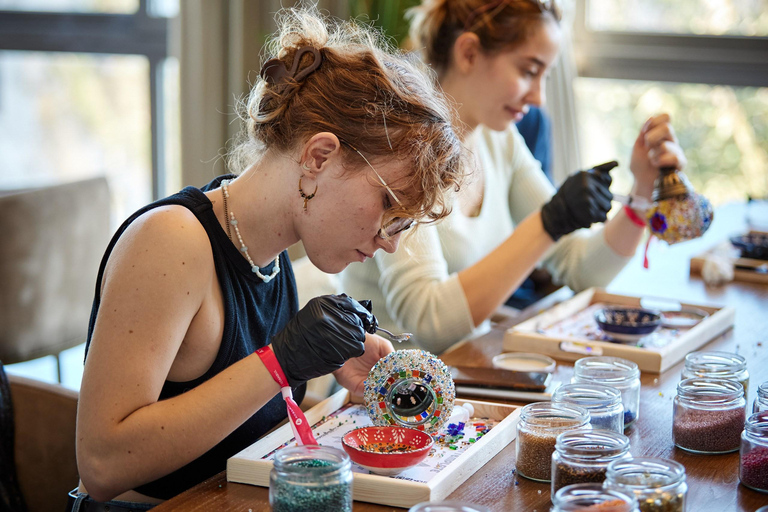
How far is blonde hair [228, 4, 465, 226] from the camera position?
3.43 ft

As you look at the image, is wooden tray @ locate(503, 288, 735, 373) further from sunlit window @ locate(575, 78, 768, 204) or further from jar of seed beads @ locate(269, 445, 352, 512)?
sunlit window @ locate(575, 78, 768, 204)

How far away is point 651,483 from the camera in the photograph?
761 millimetres

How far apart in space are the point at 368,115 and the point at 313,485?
493mm

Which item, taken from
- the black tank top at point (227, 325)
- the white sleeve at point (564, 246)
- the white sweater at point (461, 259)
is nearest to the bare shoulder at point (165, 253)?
the black tank top at point (227, 325)

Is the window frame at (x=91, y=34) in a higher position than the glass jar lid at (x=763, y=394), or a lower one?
higher

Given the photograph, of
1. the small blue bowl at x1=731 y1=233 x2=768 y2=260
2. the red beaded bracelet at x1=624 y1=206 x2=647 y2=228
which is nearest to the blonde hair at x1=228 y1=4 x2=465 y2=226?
the red beaded bracelet at x1=624 y1=206 x2=647 y2=228

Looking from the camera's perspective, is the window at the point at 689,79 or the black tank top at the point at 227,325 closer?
the black tank top at the point at 227,325

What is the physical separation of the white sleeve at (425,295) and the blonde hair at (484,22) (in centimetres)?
46

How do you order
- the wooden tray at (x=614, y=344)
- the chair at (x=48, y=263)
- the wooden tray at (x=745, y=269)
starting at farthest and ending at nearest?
the chair at (x=48, y=263) → the wooden tray at (x=745, y=269) → the wooden tray at (x=614, y=344)

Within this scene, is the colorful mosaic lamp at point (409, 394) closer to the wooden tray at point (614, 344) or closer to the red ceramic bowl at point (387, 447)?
the red ceramic bowl at point (387, 447)

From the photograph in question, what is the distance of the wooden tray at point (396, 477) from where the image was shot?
874 mm

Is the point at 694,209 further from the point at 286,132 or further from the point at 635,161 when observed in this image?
the point at 286,132

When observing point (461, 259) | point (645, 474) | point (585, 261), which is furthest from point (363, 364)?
point (585, 261)

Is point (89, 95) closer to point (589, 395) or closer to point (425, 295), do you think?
point (425, 295)
